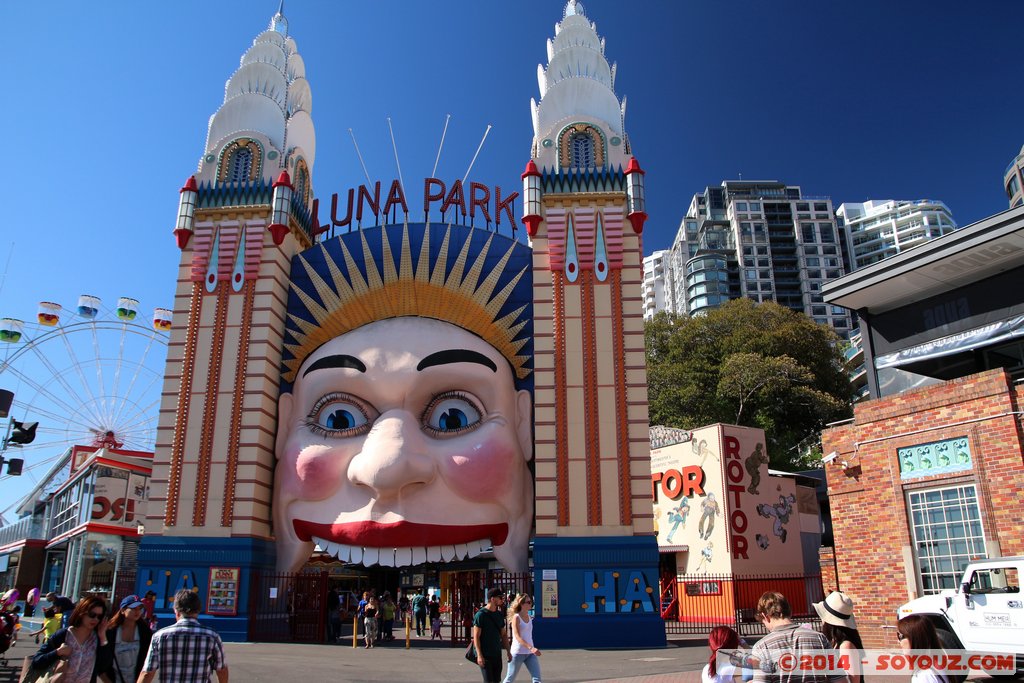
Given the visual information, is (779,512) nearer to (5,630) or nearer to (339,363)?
(339,363)

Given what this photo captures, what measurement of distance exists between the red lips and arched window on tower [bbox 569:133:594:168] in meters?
10.2

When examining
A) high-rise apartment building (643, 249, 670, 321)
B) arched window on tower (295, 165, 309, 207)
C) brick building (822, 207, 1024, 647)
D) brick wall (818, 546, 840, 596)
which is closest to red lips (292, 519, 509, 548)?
brick wall (818, 546, 840, 596)

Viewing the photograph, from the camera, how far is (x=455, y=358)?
63.2ft

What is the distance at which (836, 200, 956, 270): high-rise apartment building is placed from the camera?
110250 mm

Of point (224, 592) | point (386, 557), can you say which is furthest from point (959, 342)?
point (224, 592)

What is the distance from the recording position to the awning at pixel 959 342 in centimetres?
1658

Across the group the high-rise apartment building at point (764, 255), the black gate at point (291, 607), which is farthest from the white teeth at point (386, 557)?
the high-rise apartment building at point (764, 255)

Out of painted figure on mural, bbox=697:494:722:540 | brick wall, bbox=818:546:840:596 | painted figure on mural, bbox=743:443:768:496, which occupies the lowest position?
brick wall, bbox=818:546:840:596

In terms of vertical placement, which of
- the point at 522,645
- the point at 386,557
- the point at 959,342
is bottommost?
the point at 522,645

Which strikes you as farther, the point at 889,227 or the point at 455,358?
the point at 889,227

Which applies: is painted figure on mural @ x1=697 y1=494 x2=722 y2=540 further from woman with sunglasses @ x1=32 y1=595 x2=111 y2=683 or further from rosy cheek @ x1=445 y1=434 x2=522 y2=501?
woman with sunglasses @ x1=32 y1=595 x2=111 y2=683

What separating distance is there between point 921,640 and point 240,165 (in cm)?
2171

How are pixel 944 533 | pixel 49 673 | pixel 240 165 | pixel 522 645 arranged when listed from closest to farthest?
1. pixel 49 673
2. pixel 522 645
3. pixel 944 533
4. pixel 240 165

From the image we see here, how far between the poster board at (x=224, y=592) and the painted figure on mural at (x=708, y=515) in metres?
15.6
